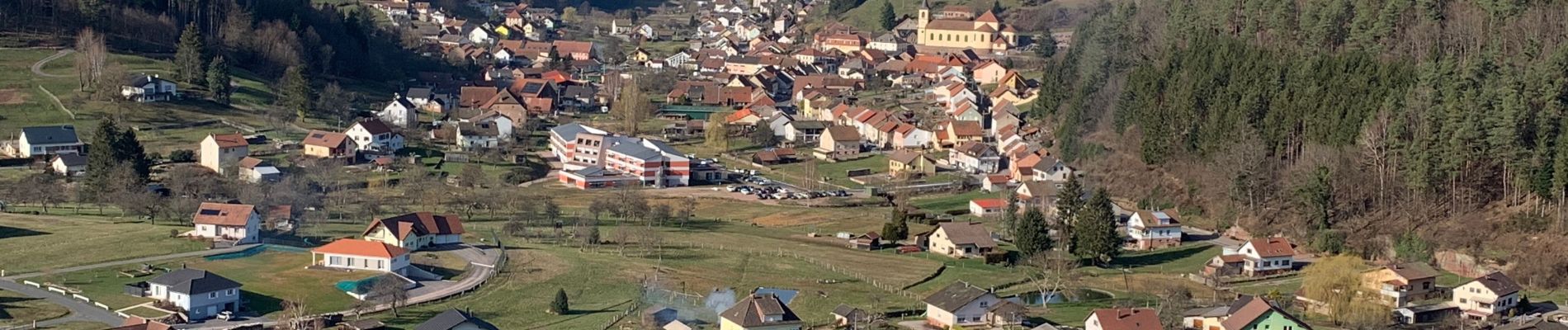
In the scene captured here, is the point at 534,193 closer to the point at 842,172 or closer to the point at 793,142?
the point at 842,172

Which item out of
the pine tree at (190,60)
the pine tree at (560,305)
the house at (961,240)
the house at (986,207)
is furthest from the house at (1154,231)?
the pine tree at (190,60)

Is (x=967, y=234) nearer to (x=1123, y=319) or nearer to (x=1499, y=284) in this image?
(x=1123, y=319)

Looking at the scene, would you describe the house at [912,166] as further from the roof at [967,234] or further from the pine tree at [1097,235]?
the pine tree at [1097,235]

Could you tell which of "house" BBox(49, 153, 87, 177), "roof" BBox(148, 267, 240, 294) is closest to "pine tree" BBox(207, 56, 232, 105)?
"house" BBox(49, 153, 87, 177)

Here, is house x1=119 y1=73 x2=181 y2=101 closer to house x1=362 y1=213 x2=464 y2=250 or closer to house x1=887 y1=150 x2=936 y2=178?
house x1=362 y1=213 x2=464 y2=250

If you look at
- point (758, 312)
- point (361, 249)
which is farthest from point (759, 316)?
point (361, 249)

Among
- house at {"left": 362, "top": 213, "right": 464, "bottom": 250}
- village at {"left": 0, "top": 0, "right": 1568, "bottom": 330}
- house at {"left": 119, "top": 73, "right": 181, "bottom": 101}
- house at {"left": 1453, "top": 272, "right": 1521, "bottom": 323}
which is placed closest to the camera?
village at {"left": 0, "top": 0, "right": 1568, "bottom": 330}
